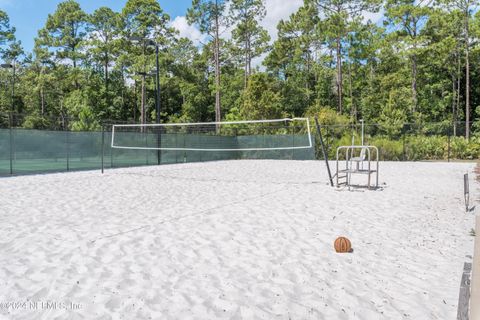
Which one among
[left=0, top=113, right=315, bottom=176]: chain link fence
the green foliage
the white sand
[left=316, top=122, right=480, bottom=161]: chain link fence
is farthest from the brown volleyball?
the green foliage

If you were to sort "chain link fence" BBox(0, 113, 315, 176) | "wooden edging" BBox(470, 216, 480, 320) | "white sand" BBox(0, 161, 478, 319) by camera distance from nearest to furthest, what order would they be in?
"wooden edging" BBox(470, 216, 480, 320)
"white sand" BBox(0, 161, 478, 319)
"chain link fence" BBox(0, 113, 315, 176)

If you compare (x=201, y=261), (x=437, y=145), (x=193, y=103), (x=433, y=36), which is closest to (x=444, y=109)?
(x=433, y=36)

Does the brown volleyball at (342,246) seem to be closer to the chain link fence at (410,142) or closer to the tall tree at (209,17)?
the chain link fence at (410,142)

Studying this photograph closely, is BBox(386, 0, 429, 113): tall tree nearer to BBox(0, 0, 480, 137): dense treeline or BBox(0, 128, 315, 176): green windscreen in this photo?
BBox(0, 0, 480, 137): dense treeline

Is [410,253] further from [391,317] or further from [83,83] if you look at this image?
[83,83]

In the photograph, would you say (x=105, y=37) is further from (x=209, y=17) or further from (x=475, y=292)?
(x=475, y=292)

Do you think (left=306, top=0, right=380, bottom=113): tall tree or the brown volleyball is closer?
the brown volleyball

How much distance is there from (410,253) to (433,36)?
1153 inches

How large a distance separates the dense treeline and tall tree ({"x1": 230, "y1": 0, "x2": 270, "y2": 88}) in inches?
3.5

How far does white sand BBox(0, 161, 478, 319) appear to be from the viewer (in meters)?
2.70

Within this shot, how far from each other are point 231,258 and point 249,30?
99.5 ft

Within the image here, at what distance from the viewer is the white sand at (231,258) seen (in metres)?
2.70

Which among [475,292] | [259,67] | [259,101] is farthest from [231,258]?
[259,67]

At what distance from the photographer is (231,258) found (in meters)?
3.76
